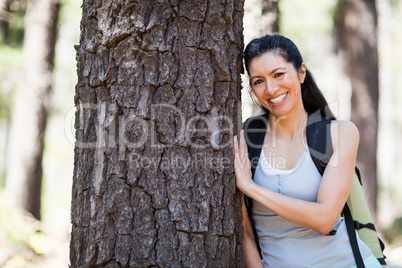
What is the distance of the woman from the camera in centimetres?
247

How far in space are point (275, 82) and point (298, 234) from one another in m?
0.95

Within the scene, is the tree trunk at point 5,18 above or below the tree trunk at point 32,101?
above

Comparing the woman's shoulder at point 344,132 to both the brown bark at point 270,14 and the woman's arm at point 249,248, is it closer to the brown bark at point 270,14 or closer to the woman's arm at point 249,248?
the woman's arm at point 249,248

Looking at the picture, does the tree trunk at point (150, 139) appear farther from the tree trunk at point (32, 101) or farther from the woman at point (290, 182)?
the tree trunk at point (32, 101)

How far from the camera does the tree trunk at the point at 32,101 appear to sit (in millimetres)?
8211

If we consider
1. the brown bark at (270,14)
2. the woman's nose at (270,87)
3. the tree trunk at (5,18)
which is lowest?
the woman's nose at (270,87)

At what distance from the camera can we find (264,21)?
15.4 feet

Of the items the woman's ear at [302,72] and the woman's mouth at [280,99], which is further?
the woman's ear at [302,72]

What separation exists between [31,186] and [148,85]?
7.05 m

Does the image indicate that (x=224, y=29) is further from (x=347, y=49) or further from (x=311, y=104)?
(x=347, y=49)

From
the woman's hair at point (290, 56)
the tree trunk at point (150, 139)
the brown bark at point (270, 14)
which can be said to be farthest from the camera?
the brown bark at point (270, 14)

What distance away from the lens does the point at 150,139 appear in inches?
85.6

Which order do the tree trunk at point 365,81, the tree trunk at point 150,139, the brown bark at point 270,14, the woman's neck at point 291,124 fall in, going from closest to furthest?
1. the tree trunk at point 150,139
2. the woman's neck at point 291,124
3. the brown bark at point 270,14
4. the tree trunk at point 365,81

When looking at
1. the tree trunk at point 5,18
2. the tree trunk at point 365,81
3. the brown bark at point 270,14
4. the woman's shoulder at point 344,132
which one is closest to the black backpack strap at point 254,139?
the woman's shoulder at point 344,132
